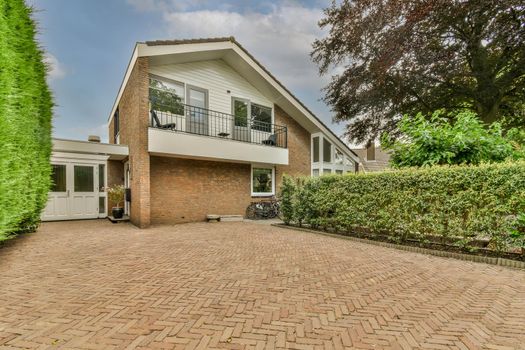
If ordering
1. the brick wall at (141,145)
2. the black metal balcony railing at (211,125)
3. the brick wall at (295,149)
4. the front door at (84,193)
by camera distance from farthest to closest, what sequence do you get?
the brick wall at (295,149)
the front door at (84,193)
the black metal balcony railing at (211,125)
the brick wall at (141,145)

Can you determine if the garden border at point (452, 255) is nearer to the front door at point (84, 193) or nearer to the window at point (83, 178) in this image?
the front door at point (84, 193)

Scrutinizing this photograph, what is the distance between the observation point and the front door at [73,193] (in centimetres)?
1105

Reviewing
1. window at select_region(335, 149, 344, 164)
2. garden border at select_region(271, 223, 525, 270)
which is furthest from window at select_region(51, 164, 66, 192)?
window at select_region(335, 149, 344, 164)

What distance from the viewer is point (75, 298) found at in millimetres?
3416

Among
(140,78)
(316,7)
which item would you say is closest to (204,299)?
(140,78)

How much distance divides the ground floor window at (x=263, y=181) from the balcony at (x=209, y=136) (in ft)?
3.75

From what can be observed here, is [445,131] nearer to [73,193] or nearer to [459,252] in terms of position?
[459,252]

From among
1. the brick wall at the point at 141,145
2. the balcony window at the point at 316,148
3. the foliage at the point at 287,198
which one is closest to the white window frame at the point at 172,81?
the brick wall at the point at 141,145

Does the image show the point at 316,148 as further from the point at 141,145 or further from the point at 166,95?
the point at 141,145

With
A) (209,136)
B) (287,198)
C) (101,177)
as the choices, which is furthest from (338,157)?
(101,177)

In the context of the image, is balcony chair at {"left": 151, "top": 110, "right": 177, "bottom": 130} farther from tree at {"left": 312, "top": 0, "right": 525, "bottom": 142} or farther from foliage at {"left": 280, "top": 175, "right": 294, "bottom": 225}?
tree at {"left": 312, "top": 0, "right": 525, "bottom": 142}

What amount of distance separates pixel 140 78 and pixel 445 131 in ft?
33.2

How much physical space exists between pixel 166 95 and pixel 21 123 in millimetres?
5625

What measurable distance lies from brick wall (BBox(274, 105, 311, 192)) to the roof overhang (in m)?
7.67
